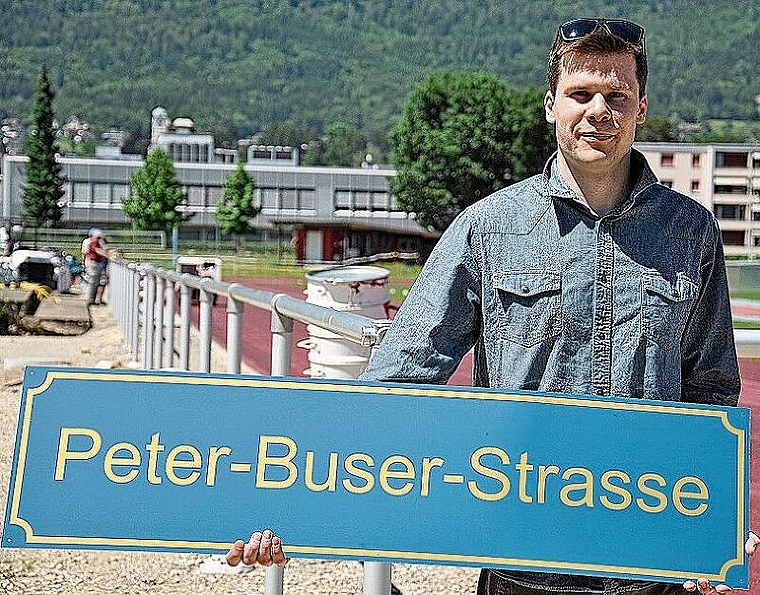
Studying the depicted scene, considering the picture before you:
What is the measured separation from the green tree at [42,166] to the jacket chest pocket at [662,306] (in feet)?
292

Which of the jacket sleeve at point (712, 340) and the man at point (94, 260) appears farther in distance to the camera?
the man at point (94, 260)

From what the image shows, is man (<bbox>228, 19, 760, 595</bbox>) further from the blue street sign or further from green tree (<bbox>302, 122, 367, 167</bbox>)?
green tree (<bbox>302, 122, 367, 167</bbox>)

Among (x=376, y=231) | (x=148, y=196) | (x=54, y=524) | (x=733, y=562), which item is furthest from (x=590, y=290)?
(x=148, y=196)

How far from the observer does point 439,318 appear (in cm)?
224

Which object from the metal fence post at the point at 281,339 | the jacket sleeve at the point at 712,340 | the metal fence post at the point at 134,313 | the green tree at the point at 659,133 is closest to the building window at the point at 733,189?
the green tree at the point at 659,133

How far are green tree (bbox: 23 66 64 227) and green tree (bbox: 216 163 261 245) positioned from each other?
12283mm

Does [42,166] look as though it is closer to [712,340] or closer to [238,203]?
[238,203]

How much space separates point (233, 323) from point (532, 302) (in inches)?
137

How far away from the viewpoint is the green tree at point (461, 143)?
74125 mm

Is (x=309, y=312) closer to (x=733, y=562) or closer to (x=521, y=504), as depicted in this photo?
(x=521, y=504)

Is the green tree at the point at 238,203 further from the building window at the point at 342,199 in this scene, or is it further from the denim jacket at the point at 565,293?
the denim jacket at the point at 565,293

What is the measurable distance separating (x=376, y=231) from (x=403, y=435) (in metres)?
71.9

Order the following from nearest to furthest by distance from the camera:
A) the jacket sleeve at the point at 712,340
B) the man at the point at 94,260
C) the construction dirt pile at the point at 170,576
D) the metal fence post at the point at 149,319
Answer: the jacket sleeve at the point at 712,340 < the construction dirt pile at the point at 170,576 < the metal fence post at the point at 149,319 < the man at the point at 94,260

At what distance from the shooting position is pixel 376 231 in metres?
74.1
